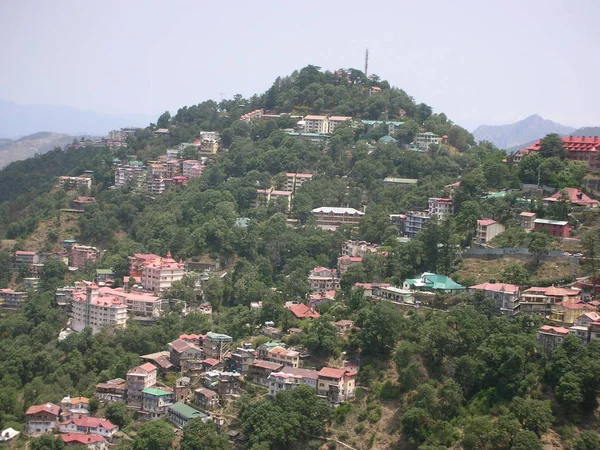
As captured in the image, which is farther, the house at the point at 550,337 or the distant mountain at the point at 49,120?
the distant mountain at the point at 49,120

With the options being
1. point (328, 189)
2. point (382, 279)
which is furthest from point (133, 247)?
point (382, 279)

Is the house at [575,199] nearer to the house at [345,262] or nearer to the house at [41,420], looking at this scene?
the house at [345,262]

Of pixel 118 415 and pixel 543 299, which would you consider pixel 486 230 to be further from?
pixel 118 415

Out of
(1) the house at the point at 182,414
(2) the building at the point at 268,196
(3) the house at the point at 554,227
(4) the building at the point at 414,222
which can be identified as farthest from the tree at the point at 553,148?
(1) the house at the point at 182,414

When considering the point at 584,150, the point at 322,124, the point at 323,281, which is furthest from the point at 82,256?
the point at 584,150

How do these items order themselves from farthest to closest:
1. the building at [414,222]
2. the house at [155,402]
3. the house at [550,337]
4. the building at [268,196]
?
the building at [268,196]
the building at [414,222]
the house at [155,402]
the house at [550,337]

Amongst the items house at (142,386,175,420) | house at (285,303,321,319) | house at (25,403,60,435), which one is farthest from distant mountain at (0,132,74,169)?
house at (142,386,175,420)
